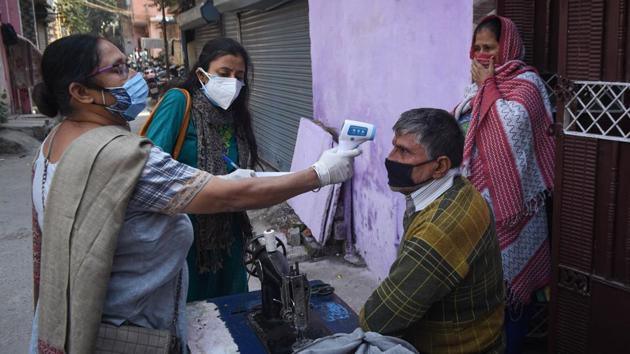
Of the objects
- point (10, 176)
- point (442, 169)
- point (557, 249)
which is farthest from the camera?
point (10, 176)

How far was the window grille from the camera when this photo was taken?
2.21 metres

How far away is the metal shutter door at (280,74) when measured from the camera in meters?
6.63

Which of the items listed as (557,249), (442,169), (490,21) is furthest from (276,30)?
(442,169)

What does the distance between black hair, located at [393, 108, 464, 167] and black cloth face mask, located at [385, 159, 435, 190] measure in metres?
0.05

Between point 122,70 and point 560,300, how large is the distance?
2147 millimetres

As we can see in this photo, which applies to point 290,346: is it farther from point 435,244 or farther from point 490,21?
point 490,21

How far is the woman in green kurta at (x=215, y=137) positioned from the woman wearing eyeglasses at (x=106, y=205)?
2.36 ft

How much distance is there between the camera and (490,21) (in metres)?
2.81

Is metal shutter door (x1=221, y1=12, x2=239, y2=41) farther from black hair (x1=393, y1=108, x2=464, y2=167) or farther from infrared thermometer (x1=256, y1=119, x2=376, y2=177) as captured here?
black hair (x1=393, y1=108, x2=464, y2=167)

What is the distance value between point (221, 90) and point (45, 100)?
3.22 feet

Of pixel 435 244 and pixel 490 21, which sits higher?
pixel 490 21

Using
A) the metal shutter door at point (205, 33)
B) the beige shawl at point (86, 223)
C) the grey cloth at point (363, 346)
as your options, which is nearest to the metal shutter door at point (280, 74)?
the metal shutter door at point (205, 33)

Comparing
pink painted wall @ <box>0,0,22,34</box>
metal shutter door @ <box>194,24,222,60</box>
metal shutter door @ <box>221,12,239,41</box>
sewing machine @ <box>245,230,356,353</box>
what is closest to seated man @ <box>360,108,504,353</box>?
sewing machine @ <box>245,230,356,353</box>

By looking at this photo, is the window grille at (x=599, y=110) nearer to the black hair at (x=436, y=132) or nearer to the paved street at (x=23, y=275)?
the black hair at (x=436, y=132)
